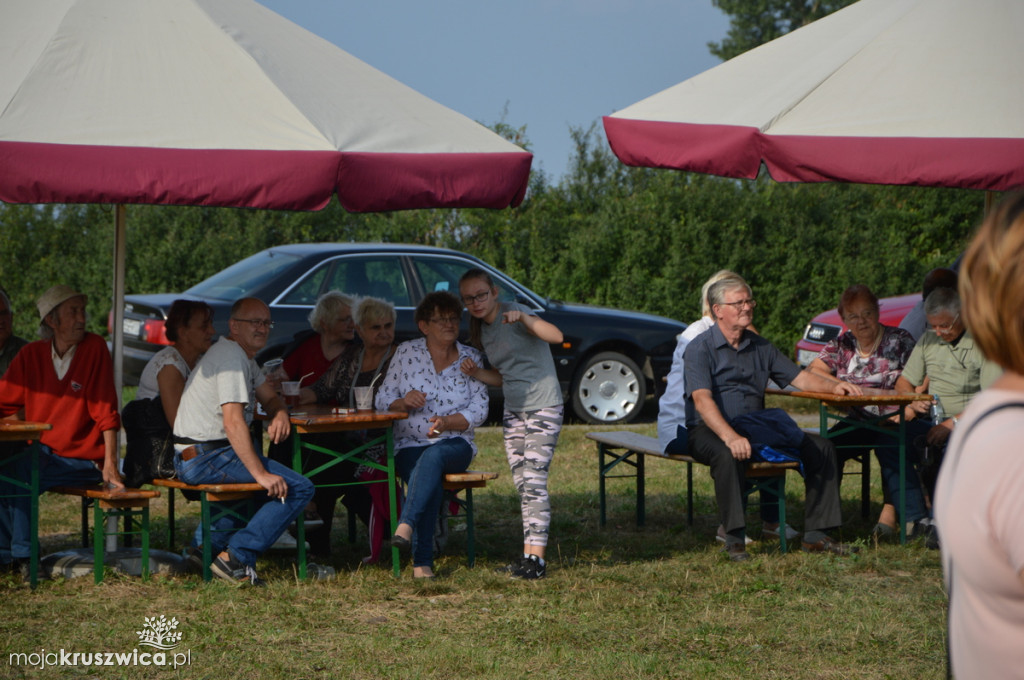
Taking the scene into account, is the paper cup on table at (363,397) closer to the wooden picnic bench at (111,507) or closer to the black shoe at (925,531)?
the wooden picnic bench at (111,507)

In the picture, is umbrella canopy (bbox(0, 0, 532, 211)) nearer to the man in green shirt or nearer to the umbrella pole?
the umbrella pole

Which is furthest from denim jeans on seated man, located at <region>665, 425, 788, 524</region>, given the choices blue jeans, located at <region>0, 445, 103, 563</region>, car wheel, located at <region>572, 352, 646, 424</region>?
car wheel, located at <region>572, 352, 646, 424</region>

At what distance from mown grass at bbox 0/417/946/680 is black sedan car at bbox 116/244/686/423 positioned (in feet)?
10.9

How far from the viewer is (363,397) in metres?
5.65

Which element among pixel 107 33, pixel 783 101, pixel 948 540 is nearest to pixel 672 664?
pixel 783 101

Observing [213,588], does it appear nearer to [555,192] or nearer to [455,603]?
[455,603]

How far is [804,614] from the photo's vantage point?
4836 mm

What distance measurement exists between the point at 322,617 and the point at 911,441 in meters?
3.59

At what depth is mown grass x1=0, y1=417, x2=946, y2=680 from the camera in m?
4.17

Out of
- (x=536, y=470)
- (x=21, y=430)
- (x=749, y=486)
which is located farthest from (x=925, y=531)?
(x=21, y=430)

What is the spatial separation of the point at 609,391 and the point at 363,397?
553 cm

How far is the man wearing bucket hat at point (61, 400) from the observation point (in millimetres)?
5336

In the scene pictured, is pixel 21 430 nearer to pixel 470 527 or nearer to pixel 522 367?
pixel 470 527

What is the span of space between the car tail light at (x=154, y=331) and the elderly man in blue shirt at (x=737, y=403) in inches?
199
